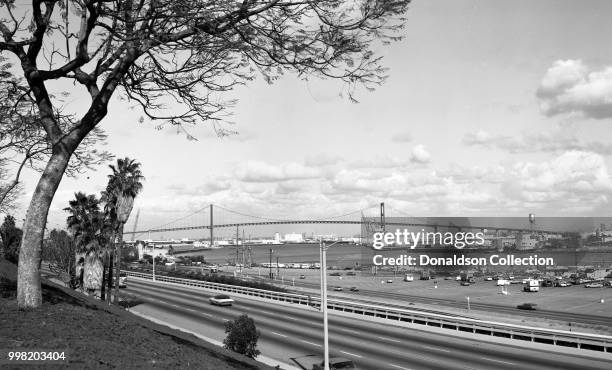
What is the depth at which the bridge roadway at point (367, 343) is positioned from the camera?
25.0 meters

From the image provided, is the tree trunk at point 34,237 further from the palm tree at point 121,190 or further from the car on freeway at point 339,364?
the palm tree at point 121,190

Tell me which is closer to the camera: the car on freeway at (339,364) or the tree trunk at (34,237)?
the tree trunk at (34,237)

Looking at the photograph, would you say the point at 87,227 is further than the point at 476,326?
Yes

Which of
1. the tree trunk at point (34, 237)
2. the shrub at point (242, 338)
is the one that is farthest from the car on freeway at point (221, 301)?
the tree trunk at point (34, 237)

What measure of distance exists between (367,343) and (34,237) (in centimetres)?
2404

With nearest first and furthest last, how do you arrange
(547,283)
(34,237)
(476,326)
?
(34,237), (476,326), (547,283)

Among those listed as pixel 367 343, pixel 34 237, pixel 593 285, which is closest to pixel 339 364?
pixel 367 343

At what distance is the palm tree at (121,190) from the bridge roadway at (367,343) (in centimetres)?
913

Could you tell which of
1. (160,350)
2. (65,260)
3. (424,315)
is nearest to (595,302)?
(424,315)

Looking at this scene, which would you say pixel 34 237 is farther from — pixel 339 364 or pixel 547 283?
pixel 547 283

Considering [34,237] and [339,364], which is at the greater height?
[34,237]

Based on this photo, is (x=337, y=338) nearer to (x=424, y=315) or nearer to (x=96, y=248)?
(x=424, y=315)

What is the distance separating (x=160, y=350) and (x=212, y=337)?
2397 centimetres

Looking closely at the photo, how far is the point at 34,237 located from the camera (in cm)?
1044
